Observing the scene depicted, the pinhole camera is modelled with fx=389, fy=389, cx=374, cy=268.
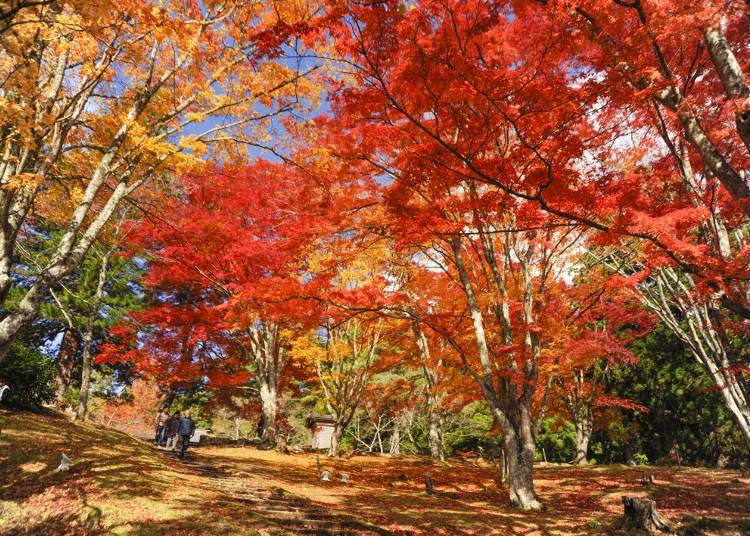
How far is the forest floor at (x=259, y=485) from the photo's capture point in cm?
581

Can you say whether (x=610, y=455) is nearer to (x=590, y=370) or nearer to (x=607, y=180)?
(x=590, y=370)

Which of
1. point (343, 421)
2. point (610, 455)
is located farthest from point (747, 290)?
point (610, 455)

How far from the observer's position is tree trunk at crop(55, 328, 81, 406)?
17984mm

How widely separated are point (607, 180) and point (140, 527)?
8981 mm

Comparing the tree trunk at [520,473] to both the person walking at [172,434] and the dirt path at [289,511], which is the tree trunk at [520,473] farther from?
the person walking at [172,434]

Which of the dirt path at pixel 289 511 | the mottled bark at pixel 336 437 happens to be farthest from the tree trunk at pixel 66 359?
the dirt path at pixel 289 511

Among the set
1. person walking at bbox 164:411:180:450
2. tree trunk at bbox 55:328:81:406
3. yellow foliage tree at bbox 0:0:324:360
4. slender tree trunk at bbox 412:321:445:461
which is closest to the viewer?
yellow foliage tree at bbox 0:0:324:360

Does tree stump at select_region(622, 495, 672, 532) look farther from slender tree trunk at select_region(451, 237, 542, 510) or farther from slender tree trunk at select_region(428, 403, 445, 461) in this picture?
slender tree trunk at select_region(428, 403, 445, 461)

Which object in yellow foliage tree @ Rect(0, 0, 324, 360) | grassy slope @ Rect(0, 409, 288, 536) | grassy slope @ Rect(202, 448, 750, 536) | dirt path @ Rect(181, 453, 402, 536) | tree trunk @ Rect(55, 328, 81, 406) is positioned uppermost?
yellow foliage tree @ Rect(0, 0, 324, 360)

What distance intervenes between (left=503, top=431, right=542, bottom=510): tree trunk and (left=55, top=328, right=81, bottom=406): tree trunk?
762 inches

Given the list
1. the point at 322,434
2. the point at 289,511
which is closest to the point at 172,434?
the point at 289,511

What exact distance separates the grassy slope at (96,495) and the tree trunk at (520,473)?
5.24 m

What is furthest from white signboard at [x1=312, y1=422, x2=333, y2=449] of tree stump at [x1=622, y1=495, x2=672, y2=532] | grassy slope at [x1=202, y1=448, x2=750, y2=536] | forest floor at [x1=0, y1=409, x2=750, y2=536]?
tree stump at [x1=622, y1=495, x2=672, y2=532]

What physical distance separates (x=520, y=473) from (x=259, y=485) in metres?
5.81
